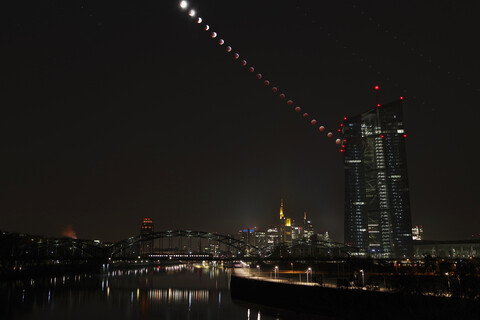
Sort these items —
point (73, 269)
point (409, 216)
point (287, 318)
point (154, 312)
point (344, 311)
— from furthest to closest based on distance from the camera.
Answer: point (409, 216) → point (73, 269) → point (154, 312) → point (287, 318) → point (344, 311)

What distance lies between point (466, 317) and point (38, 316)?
34648 mm

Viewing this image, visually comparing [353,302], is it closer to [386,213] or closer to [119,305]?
[119,305]

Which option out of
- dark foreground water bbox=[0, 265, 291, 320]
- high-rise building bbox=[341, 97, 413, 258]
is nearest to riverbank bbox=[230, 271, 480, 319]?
dark foreground water bbox=[0, 265, 291, 320]

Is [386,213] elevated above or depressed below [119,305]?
above

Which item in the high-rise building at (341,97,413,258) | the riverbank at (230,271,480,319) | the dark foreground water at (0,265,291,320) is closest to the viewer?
the riverbank at (230,271,480,319)

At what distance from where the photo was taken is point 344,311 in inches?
1383

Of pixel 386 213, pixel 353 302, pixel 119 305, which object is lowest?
pixel 119 305

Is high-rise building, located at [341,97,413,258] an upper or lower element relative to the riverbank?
upper

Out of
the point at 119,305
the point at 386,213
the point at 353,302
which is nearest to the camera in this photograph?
the point at 353,302

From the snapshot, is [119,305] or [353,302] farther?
[119,305]

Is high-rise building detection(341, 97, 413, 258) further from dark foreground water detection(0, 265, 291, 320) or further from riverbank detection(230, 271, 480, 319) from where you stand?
riverbank detection(230, 271, 480, 319)

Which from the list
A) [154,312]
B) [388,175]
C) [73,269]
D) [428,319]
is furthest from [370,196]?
[428,319]

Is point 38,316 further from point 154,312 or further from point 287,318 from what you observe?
point 287,318

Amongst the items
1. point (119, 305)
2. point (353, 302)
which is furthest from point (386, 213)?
point (353, 302)
